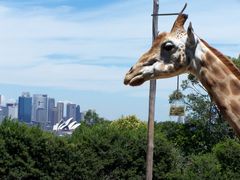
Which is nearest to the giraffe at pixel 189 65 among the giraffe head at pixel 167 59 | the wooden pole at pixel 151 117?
the giraffe head at pixel 167 59

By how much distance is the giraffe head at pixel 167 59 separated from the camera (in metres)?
6.21

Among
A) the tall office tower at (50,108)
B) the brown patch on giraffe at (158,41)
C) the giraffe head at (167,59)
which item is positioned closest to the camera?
the giraffe head at (167,59)

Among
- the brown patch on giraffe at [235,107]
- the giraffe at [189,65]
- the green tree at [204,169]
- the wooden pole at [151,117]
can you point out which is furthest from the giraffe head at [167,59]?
the green tree at [204,169]

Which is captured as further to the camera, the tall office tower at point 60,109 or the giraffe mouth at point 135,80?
the tall office tower at point 60,109

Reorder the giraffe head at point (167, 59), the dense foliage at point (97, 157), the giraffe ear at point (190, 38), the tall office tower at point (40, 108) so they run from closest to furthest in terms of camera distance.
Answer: the giraffe ear at point (190, 38) < the giraffe head at point (167, 59) < the dense foliage at point (97, 157) < the tall office tower at point (40, 108)

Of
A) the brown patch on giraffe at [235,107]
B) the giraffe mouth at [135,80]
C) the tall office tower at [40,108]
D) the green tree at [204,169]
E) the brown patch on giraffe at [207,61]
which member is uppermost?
the tall office tower at [40,108]

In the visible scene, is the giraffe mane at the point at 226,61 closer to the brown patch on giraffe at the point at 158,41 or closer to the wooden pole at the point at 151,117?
the brown patch on giraffe at the point at 158,41

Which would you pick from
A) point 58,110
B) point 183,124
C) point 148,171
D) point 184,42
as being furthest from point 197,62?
point 58,110

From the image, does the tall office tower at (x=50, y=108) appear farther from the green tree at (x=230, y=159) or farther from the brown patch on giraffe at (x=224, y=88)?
the brown patch on giraffe at (x=224, y=88)

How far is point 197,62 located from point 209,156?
10.7 meters

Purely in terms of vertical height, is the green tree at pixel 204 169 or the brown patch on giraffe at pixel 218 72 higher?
the brown patch on giraffe at pixel 218 72

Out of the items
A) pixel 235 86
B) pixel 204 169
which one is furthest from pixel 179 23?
pixel 204 169

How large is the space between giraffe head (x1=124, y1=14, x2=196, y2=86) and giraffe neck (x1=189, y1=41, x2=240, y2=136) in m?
0.13

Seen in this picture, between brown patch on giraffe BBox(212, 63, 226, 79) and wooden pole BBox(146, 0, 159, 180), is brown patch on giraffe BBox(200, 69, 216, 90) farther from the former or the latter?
wooden pole BBox(146, 0, 159, 180)
